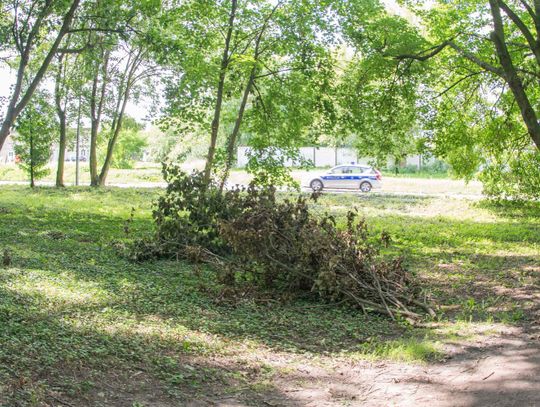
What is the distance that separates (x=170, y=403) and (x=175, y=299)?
3.52 metres

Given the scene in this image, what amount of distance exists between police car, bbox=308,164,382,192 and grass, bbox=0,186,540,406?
20.9 m

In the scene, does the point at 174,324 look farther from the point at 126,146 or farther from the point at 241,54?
the point at 126,146

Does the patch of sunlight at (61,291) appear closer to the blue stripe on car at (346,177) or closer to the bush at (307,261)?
the bush at (307,261)

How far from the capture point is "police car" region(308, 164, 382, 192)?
34.9 m

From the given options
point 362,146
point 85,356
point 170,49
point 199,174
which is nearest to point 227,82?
point 170,49

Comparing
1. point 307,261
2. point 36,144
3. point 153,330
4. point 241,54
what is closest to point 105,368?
point 153,330

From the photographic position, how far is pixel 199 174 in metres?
12.3

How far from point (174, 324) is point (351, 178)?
2878 centimetres

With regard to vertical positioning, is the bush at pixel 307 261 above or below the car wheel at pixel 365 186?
below

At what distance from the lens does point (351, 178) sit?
35.0 m

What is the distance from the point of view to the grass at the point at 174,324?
5.11 m

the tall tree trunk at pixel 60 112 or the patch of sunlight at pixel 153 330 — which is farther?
the tall tree trunk at pixel 60 112

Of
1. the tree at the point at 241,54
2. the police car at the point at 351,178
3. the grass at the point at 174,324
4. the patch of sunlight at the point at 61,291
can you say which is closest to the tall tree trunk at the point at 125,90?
the police car at the point at 351,178

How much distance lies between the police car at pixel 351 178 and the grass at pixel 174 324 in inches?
821
